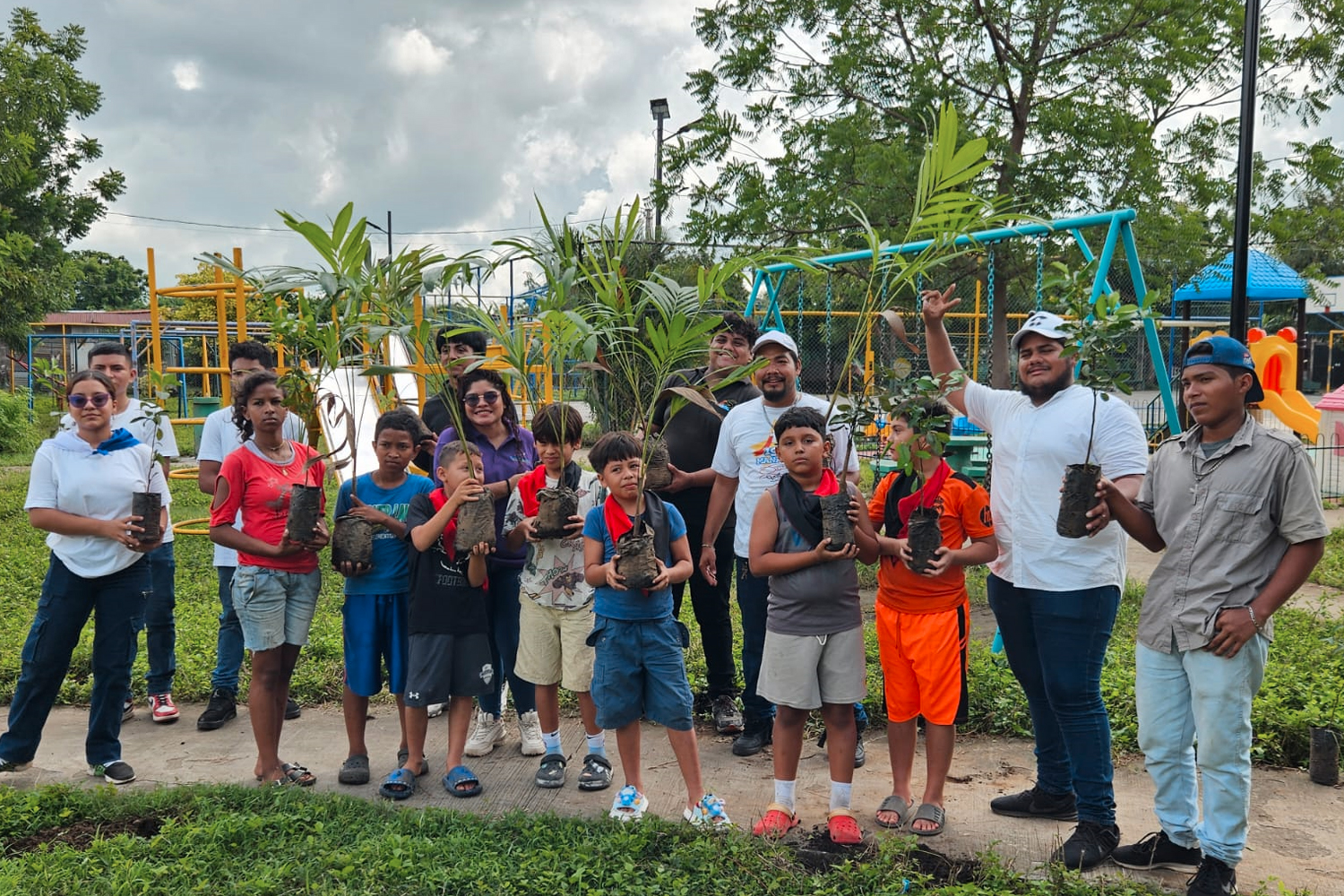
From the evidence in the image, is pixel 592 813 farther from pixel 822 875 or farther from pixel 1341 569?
pixel 1341 569

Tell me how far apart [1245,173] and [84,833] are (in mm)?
7385

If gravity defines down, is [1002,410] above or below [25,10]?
below

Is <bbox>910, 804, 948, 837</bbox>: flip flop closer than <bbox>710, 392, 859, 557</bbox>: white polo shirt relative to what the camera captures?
Yes

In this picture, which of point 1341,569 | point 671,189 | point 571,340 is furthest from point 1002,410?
point 671,189

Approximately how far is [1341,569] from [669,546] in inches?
267

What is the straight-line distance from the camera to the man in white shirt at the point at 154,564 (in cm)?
459

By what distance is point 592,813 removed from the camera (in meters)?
3.80

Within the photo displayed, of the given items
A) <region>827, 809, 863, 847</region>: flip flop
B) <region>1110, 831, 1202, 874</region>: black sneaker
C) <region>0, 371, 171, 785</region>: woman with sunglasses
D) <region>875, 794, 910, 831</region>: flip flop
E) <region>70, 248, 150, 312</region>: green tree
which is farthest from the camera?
<region>70, 248, 150, 312</region>: green tree

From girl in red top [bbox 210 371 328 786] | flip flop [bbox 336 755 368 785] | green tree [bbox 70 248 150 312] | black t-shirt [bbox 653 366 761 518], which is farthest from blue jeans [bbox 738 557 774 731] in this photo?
green tree [bbox 70 248 150 312]

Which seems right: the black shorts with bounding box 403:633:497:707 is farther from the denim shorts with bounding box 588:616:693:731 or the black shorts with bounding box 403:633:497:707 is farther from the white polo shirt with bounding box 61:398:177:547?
the white polo shirt with bounding box 61:398:177:547

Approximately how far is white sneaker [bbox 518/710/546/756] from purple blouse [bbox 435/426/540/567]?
795 millimetres

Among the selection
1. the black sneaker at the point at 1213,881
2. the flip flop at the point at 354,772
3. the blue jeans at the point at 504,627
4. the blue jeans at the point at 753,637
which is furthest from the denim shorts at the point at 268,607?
the black sneaker at the point at 1213,881

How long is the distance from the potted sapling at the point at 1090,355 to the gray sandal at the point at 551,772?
228cm

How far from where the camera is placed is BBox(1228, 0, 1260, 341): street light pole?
6.30m
